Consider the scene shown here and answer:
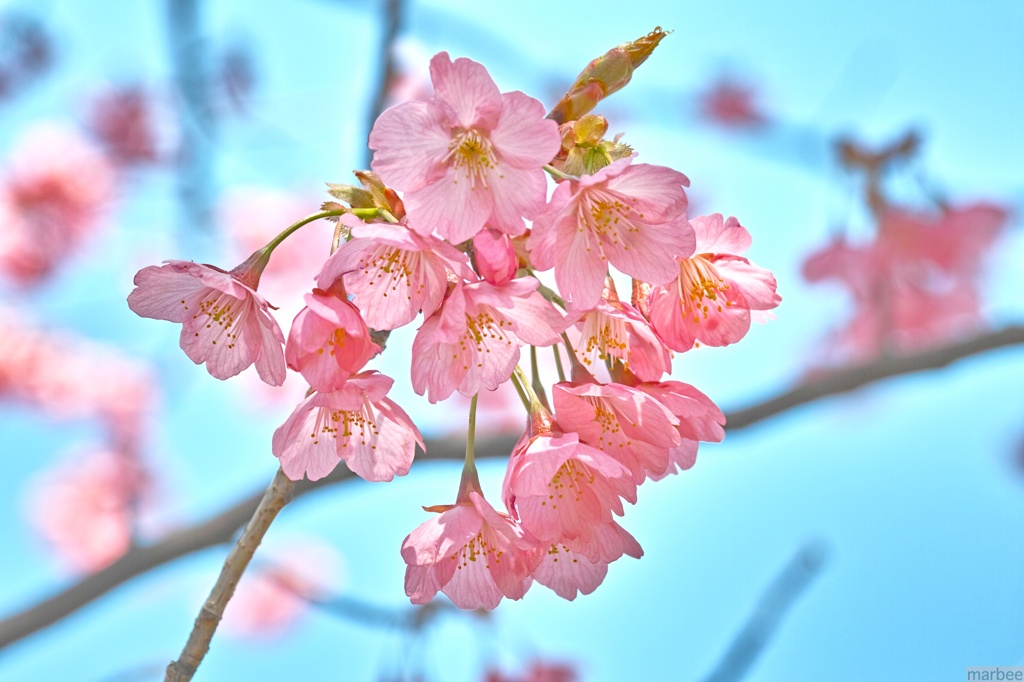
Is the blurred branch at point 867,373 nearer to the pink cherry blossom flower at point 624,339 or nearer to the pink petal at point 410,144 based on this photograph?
the pink cherry blossom flower at point 624,339

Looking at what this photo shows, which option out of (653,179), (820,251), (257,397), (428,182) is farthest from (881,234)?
(257,397)

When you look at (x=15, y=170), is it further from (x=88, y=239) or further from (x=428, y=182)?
(x=428, y=182)

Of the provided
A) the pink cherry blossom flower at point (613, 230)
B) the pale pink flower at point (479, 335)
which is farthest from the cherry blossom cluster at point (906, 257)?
the pale pink flower at point (479, 335)

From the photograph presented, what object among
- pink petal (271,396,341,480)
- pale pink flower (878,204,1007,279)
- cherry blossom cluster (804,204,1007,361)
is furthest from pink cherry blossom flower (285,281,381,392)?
pale pink flower (878,204,1007,279)

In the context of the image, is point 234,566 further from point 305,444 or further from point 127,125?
point 127,125

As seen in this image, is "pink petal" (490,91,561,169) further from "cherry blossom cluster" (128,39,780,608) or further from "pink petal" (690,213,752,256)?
"pink petal" (690,213,752,256)

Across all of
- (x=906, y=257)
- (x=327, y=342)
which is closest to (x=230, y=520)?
(x=327, y=342)

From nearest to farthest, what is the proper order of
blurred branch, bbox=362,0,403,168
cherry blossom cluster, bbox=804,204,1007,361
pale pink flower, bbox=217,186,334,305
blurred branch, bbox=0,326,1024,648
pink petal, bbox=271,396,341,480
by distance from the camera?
1. pink petal, bbox=271,396,341,480
2. blurred branch, bbox=362,0,403,168
3. blurred branch, bbox=0,326,1024,648
4. cherry blossom cluster, bbox=804,204,1007,361
5. pale pink flower, bbox=217,186,334,305
